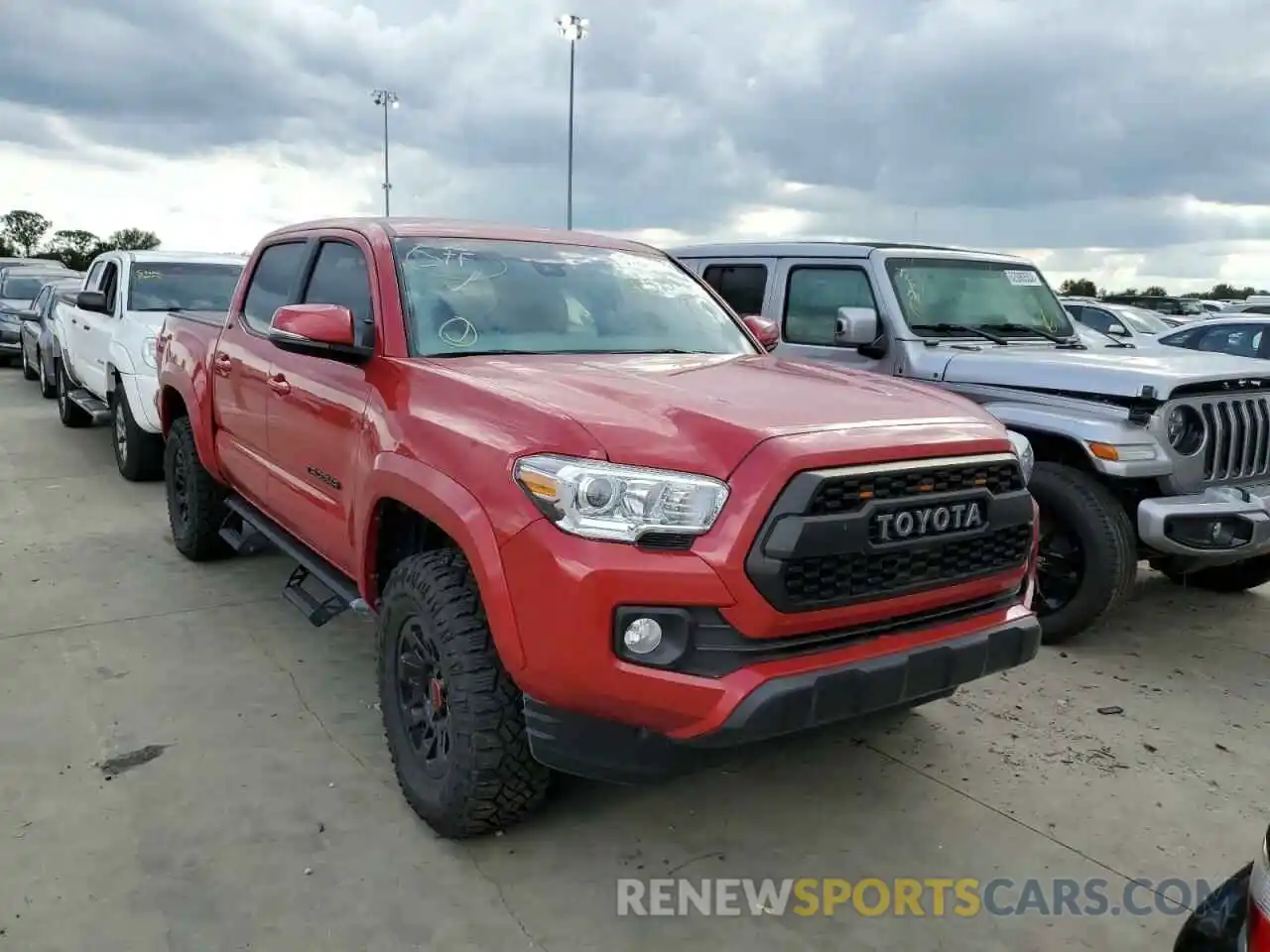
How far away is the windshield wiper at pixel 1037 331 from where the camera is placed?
19.3 ft

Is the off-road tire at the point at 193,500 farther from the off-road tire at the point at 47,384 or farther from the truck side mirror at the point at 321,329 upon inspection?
the off-road tire at the point at 47,384

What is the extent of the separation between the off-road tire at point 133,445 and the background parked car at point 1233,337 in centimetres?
867

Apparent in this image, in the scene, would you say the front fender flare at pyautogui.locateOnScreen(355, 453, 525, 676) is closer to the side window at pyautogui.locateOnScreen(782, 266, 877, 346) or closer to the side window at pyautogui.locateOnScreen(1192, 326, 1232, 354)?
the side window at pyautogui.locateOnScreen(782, 266, 877, 346)

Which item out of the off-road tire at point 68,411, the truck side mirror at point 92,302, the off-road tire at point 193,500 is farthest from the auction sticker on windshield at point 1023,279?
the off-road tire at point 68,411

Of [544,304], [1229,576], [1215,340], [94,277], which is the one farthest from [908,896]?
[94,277]

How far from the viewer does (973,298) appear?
5957mm

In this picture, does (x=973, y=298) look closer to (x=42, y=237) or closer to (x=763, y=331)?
(x=763, y=331)

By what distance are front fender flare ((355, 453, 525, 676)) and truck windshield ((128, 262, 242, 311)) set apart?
581 cm

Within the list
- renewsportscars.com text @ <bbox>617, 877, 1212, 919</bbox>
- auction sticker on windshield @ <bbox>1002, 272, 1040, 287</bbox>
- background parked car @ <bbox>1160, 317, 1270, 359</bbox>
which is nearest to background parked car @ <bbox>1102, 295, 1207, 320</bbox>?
background parked car @ <bbox>1160, 317, 1270, 359</bbox>

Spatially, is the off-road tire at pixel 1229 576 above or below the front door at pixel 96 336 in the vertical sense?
below

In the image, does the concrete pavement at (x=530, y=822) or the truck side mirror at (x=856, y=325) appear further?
the truck side mirror at (x=856, y=325)

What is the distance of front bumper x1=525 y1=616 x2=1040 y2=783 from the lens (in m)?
2.45

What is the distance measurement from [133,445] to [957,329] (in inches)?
240

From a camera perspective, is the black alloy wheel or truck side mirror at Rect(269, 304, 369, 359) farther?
truck side mirror at Rect(269, 304, 369, 359)
